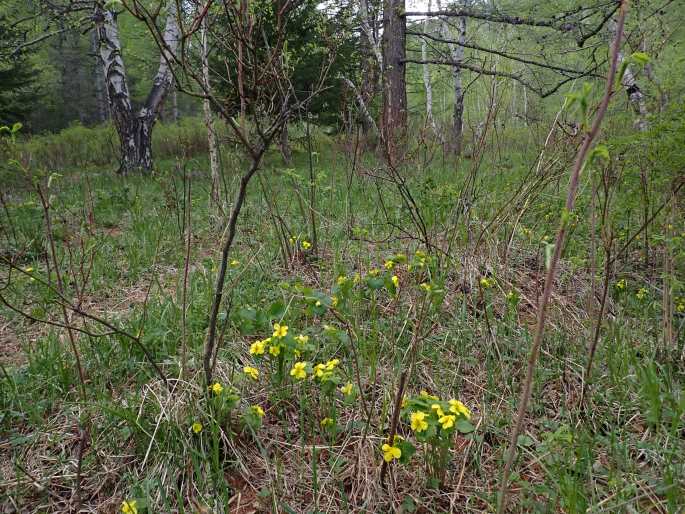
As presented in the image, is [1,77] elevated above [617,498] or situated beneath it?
elevated above

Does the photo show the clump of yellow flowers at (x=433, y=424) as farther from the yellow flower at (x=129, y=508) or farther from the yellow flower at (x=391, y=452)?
the yellow flower at (x=129, y=508)

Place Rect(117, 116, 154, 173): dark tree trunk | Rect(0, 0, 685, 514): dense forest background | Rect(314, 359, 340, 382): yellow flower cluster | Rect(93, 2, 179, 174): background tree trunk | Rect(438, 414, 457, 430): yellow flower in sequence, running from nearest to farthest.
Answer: Rect(438, 414, 457, 430): yellow flower
Rect(0, 0, 685, 514): dense forest background
Rect(314, 359, 340, 382): yellow flower cluster
Rect(93, 2, 179, 174): background tree trunk
Rect(117, 116, 154, 173): dark tree trunk

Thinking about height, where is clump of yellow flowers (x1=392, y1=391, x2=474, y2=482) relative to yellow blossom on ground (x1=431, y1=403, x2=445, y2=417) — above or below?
below

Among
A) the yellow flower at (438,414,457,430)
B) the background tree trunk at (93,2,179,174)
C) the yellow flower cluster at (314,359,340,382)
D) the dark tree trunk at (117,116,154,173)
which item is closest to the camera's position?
the yellow flower at (438,414,457,430)

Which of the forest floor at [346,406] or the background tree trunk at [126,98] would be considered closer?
the forest floor at [346,406]

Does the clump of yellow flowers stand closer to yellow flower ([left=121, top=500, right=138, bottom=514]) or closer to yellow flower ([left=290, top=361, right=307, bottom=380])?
yellow flower ([left=290, top=361, right=307, bottom=380])

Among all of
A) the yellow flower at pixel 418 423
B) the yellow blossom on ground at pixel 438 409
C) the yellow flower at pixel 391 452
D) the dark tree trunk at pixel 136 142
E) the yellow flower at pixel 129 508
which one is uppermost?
the dark tree trunk at pixel 136 142

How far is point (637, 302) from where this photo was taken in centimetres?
257

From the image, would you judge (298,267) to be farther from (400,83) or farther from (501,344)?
(400,83)

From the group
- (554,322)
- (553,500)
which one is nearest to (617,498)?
(553,500)

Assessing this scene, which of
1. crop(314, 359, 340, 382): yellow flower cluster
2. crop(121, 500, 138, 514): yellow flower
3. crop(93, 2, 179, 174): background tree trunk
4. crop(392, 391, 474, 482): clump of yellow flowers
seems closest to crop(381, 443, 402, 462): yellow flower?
crop(392, 391, 474, 482): clump of yellow flowers

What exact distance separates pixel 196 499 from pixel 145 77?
25.0 metres

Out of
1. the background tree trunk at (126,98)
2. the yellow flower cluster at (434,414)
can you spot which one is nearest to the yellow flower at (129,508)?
the yellow flower cluster at (434,414)

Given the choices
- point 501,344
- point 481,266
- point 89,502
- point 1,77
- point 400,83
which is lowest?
point 89,502
